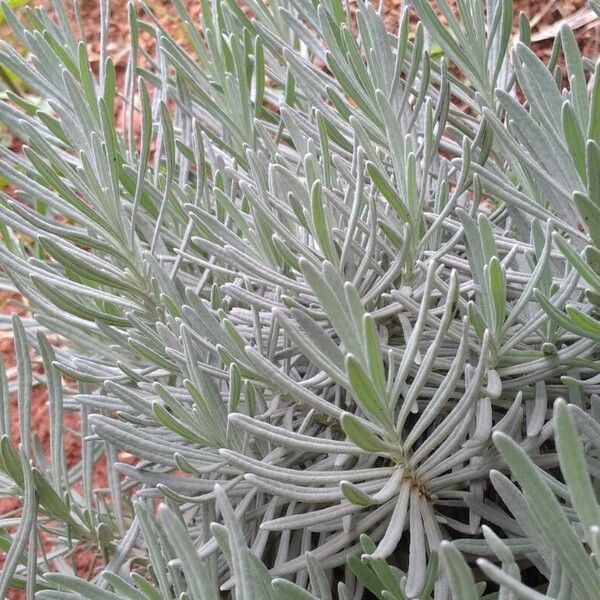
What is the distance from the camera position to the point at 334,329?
25.2 inches

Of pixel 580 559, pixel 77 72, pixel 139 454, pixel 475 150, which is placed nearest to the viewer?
pixel 580 559

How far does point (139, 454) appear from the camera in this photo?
712 mm

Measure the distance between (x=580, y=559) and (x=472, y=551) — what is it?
215 mm

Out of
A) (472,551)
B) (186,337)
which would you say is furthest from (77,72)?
(472,551)

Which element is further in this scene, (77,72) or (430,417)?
(77,72)

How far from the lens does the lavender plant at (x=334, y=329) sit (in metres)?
0.59

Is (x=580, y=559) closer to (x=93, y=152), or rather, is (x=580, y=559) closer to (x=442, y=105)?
(x=442, y=105)

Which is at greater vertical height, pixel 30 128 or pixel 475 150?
pixel 475 150

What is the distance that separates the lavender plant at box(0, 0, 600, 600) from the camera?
587 mm

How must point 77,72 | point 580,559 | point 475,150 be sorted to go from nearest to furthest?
point 580,559 < point 475,150 < point 77,72

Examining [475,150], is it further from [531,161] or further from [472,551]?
[472,551]

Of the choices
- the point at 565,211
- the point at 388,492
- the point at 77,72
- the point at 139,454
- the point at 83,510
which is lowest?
the point at 83,510

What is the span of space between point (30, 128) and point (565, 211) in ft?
1.80

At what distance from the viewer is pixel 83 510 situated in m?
0.88
